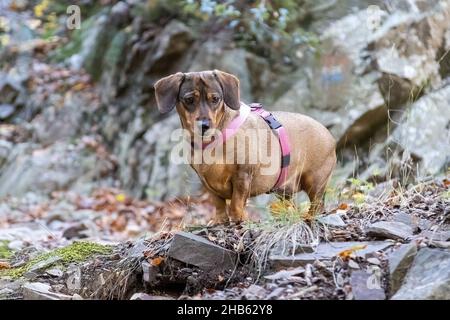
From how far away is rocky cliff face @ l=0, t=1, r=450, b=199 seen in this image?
6836 mm

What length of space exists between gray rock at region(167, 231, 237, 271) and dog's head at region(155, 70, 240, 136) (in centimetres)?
71

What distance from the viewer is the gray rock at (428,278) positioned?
286 cm

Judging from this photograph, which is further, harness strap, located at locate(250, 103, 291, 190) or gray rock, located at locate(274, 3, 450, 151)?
gray rock, located at locate(274, 3, 450, 151)

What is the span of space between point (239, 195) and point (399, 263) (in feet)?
4.74

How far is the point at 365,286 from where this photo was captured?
304 cm

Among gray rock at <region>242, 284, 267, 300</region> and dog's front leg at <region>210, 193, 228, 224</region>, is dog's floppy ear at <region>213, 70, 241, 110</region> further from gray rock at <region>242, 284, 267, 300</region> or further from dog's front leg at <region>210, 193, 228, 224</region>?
gray rock at <region>242, 284, 267, 300</region>

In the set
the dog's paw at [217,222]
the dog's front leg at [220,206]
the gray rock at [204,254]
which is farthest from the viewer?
the dog's front leg at [220,206]

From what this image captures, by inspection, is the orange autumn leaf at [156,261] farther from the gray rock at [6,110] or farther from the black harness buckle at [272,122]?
the gray rock at [6,110]

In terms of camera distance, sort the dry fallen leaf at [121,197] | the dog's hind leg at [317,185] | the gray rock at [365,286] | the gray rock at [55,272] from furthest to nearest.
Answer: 1. the dry fallen leaf at [121,197]
2. the dog's hind leg at [317,185]
3. the gray rock at [55,272]
4. the gray rock at [365,286]

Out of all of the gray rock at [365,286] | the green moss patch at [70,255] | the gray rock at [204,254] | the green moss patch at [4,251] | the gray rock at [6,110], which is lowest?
the gray rock at [6,110]

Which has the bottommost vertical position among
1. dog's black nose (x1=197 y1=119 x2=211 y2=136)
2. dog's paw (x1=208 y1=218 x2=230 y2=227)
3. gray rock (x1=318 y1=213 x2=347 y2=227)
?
dog's paw (x1=208 y1=218 x2=230 y2=227)

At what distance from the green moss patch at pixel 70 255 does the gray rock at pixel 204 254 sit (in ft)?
2.54

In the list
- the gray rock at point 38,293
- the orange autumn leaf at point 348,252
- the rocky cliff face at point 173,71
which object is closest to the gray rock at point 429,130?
the rocky cliff face at point 173,71

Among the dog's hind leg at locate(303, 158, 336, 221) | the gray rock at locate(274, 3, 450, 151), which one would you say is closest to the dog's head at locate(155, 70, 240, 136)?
A: the dog's hind leg at locate(303, 158, 336, 221)
